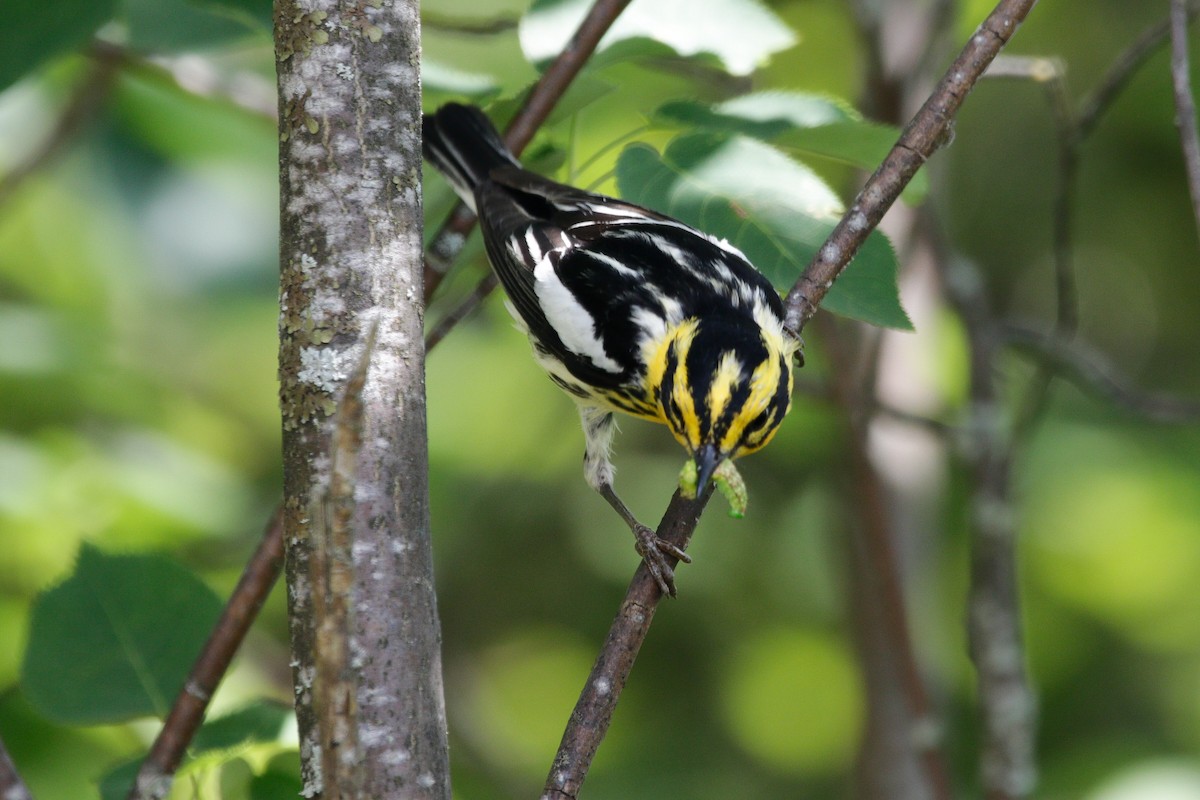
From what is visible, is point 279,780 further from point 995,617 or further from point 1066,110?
point 1066,110

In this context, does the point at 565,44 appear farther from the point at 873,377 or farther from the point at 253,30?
the point at 873,377

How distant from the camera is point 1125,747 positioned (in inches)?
202

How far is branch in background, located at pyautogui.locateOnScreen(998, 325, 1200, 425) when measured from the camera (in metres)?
4.19

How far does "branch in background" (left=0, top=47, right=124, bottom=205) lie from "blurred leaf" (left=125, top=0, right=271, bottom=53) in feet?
4.38

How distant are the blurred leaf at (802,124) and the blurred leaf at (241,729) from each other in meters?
1.57

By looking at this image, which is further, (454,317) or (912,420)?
(912,420)

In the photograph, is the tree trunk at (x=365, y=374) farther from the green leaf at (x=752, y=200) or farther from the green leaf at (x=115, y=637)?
the green leaf at (x=115, y=637)

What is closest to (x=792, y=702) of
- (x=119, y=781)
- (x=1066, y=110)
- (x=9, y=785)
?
(x=1066, y=110)

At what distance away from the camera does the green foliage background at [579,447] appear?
3.65 meters

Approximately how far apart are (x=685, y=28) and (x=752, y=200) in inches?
23.3

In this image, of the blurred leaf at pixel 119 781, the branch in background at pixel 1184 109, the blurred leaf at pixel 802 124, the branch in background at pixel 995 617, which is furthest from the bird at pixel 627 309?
the branch in background at pixel 995 617

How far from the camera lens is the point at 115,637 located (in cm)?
246

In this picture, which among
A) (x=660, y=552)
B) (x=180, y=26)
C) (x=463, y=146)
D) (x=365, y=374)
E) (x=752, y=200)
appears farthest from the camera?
(x=463, y=146)

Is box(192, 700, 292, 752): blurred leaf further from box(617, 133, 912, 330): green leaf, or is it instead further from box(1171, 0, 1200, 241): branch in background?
box(1171, 0, 1200, 241): branch in background
